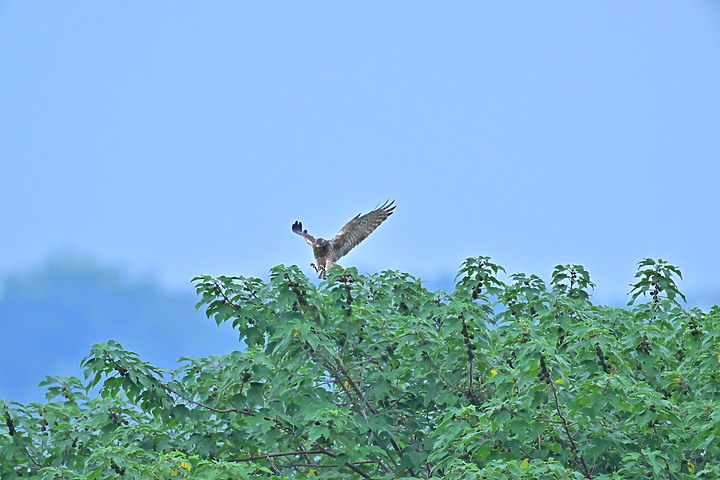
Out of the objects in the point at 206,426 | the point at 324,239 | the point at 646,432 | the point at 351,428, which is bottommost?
the point at 646,432

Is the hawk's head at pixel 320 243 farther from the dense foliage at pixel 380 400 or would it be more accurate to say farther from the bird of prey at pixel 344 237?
the dense foliage at pixel 380 400

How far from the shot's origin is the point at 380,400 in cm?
1160

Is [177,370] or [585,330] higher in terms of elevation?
[177,370]

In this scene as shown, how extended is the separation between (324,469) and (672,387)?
154 inches

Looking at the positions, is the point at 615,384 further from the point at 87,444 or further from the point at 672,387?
the point at 87,444

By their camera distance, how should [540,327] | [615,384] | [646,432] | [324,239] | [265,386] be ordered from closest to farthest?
1. [615,384]
2. [646,432]
3. [265,386]
4. [540,327]
5. [324,239]

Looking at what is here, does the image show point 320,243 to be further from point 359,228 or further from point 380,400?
point 380,400

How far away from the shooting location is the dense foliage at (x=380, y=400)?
991 cm

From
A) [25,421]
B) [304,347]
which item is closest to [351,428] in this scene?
[304,347]

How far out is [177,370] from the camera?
462 inches

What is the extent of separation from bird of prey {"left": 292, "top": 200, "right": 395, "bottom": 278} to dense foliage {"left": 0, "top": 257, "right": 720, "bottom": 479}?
12.6 feet

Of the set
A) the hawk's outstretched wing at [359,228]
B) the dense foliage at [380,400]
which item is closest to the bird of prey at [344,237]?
the hawk's outstretched wing at [359,228]

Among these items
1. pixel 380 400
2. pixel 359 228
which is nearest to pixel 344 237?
pixel 359 228

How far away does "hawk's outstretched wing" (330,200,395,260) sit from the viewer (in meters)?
16.8
